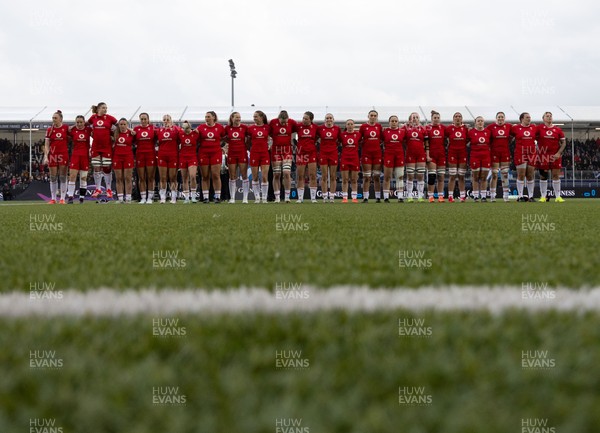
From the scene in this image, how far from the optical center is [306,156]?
1236 centimetres

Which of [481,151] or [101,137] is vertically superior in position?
[101,137]

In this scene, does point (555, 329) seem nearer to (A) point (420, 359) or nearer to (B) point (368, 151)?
(A) point (420, 359)

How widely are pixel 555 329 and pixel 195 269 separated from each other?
129cm

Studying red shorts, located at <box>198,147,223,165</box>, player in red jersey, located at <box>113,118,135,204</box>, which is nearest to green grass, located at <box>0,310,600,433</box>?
red shorts, located at <box>198,147,223,165</box>

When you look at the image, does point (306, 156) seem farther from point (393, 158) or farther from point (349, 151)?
point (393, 158)

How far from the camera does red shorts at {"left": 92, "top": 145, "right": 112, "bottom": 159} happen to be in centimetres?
1237

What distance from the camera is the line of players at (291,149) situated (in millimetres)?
12188

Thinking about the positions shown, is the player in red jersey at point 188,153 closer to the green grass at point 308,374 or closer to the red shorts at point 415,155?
the red shorts at point 415,155

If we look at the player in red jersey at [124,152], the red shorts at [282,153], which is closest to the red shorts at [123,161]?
the player in red jersey at [124,152]

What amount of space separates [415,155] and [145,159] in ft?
19.9

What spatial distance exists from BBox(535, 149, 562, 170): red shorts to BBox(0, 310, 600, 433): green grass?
12055mm

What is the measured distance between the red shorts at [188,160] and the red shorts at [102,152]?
1.53 m

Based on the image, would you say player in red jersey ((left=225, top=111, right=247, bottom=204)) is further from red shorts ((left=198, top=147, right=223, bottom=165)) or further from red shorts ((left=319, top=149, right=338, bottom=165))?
red shorts ((left=319, top=149, right=338, bottom=165))

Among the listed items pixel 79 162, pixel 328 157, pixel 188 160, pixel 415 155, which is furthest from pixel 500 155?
pixel 79 162
